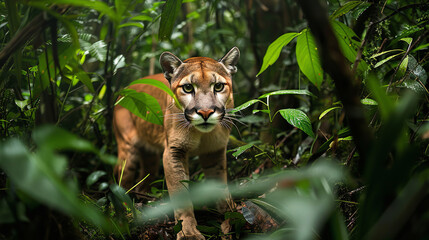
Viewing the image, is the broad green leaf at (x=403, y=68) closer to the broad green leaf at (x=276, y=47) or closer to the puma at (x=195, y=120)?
the broad green leaf at (x=276, y=47)

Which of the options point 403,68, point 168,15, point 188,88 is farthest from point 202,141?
point 403,68

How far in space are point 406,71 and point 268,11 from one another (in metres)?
3.27

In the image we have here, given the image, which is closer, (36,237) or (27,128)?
(36,237)

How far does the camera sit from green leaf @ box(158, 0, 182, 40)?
2.49 m

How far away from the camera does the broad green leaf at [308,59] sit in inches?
101

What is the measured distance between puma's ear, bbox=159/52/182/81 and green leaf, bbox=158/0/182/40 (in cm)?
80

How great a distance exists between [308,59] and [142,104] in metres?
1.28

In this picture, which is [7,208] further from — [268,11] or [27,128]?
[268,11]

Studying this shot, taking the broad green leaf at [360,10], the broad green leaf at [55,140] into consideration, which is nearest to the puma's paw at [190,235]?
the broad green leaf at [55,140]

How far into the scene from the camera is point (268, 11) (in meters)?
5.82

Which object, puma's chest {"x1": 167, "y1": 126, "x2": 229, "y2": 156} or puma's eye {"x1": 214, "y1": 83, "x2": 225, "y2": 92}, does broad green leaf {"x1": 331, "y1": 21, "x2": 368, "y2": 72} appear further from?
puma's chest {"x1": 167, "y1": 126, "x2": 229, "y2": 156}

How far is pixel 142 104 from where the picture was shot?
2.53 metres

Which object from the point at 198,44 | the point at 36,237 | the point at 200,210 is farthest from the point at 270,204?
the point at 198,44

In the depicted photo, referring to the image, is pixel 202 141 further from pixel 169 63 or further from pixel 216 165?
pixel 169 63
